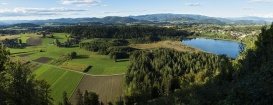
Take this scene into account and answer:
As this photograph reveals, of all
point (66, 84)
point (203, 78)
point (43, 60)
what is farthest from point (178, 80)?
point (43, 60)

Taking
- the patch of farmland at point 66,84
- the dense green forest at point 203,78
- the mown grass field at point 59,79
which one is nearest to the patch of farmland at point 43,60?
→ the mown grass field at point 59,79

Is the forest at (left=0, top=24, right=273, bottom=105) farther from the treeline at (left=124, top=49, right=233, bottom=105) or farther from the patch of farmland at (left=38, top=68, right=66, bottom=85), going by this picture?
the patch of farmland at (left=38, top=68, right=66, bottom=85)

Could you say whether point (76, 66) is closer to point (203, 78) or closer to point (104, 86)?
point (104, 86)

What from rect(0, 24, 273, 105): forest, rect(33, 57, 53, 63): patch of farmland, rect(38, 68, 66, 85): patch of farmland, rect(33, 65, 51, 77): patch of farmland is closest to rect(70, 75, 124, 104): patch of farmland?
rect(0, 24, 273, 105): forest

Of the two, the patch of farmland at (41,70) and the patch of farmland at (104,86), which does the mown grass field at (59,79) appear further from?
the patch of farmland at (104,86)

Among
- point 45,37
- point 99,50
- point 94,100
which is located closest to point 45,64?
point 99,50
